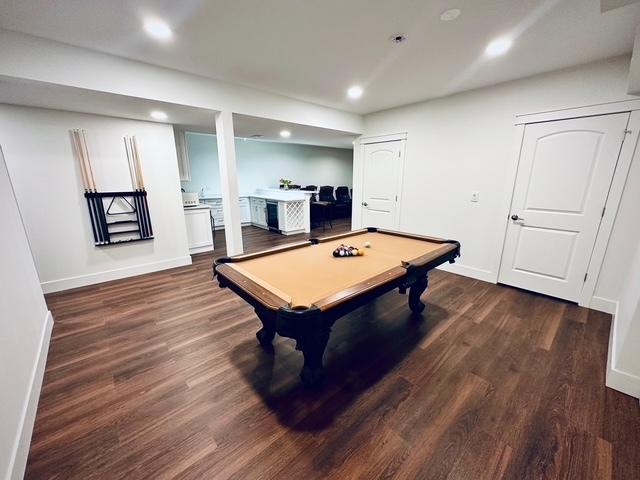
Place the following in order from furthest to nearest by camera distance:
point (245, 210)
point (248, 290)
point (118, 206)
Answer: point (245, 210)
point (118, 206)
point (248, 290)

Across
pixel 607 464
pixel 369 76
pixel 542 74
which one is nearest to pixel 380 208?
pixel 369 76

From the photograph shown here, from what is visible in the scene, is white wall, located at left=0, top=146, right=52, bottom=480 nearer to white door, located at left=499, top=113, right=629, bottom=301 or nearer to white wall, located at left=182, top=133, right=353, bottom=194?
white wall, located at left=182, top=133, right=353, bottom=194

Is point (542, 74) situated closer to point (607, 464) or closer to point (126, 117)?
point (607, 464)

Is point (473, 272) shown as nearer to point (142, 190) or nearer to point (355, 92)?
point (355, 92)

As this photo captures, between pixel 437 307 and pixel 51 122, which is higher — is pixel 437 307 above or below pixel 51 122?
below

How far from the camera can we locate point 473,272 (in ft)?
12.0

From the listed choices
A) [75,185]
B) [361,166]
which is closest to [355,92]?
[361,166]

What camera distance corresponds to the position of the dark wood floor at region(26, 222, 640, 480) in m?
1.31

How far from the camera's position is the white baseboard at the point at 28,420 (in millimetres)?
1215

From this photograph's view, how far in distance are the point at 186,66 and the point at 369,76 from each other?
196 cm

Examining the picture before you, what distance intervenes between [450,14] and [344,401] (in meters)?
2.75

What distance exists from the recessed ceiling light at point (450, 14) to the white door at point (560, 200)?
187cm

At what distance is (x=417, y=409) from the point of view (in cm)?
161

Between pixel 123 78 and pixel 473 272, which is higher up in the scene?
pixel 123 78
